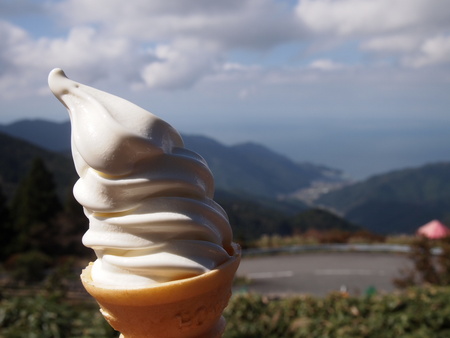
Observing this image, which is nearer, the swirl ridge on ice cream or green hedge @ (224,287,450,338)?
the swirl ridge on ice cream

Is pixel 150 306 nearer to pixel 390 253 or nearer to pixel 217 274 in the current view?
pixel 217 274

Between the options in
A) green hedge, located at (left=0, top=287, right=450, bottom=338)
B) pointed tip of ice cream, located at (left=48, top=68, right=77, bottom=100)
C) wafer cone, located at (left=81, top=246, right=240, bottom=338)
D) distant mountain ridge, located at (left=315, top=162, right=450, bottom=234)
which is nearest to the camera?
wafer cone, located at (left=81, top=246, right=240, bottom=338)

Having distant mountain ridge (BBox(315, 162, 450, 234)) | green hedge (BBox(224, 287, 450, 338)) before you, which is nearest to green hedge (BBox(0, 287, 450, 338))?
green hedge (BBox(224, 287, 450, 338))

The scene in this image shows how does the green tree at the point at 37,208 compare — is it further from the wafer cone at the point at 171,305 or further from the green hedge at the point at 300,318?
the wafer cone at the point at 171,305

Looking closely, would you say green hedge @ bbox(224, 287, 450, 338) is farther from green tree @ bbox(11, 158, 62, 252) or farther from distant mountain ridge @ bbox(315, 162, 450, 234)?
distant mountain ridge @ bbox(315, 162, 450, 234)

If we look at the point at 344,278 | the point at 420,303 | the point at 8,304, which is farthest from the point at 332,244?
the point at 8,304

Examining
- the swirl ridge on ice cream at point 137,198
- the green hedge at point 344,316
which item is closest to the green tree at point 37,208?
the green hedge at point 344,316
